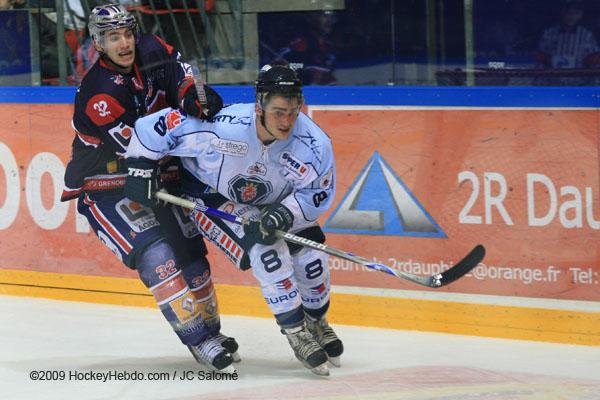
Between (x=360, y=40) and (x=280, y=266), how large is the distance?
141 centimetres

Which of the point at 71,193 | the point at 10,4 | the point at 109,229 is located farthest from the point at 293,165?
the point at 10,4

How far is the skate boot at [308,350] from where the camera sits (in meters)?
4.21

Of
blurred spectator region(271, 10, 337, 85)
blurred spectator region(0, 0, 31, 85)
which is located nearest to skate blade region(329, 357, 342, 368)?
blurred spectator region(271, 10, 337, 85)

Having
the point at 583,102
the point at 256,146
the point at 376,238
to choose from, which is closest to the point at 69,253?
the point at 376,238

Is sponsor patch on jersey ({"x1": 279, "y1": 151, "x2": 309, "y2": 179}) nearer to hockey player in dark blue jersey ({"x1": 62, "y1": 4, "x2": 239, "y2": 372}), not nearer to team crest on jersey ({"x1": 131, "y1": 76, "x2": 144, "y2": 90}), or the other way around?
hockey player in dark blue jersey ({"x1": 62, "y1": 4, "x2": 239, "y2": 372})

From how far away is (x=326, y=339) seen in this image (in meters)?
4.44

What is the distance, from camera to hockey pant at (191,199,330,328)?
4.18m

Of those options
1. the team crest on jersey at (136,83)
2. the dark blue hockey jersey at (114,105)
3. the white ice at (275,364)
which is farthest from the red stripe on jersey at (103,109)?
the white ice at (275,364)

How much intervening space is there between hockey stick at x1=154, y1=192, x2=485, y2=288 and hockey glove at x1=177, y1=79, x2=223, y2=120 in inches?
12.2

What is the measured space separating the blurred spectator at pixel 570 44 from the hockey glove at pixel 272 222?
1328mm

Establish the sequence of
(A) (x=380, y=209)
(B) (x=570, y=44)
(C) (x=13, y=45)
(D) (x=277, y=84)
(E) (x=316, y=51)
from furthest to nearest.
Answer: (C) (x=13, y=45) → (E) (x=316, y=51) → (A) (x=380, y=209) → (B) (x=570, y=44) → (D) (x=277, y=84)

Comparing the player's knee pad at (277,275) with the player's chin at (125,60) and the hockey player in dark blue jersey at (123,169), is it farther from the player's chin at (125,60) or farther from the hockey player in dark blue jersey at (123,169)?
the player's chin at (125,60)

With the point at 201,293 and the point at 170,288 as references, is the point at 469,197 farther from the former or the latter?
the point at 170,288

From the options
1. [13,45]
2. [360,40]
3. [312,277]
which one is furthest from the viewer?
[13,45]
